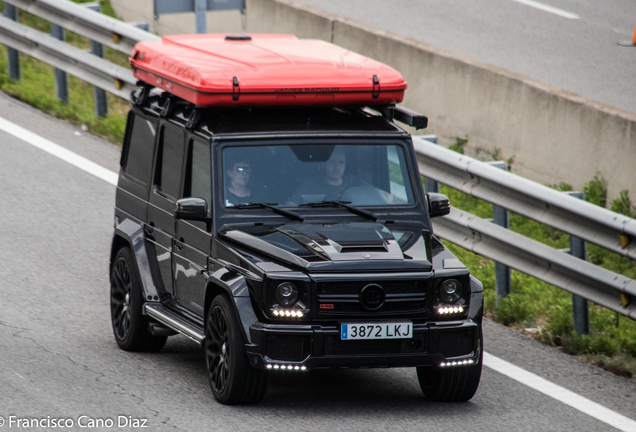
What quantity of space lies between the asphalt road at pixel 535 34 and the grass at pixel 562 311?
11.1ft

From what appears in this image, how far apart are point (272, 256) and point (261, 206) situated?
2.31 ft

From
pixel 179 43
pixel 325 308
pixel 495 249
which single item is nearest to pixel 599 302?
pixel 495 249

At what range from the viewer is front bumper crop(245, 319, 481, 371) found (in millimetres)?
6898

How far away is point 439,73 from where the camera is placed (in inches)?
545

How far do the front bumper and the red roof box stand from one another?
166 cm

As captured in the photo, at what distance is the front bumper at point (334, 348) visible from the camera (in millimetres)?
6898

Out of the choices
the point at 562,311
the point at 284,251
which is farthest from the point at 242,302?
the point at 562,311

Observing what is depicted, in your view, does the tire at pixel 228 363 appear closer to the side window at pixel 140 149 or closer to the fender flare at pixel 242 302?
the fender flare at pixel 242 302

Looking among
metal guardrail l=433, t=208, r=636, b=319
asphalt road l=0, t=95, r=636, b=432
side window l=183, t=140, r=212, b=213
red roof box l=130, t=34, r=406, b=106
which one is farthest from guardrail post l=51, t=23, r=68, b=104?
side window l=183, t=140, r=212, b=213

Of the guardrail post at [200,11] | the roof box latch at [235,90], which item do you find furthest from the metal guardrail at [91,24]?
the roof box latch at [235,90]

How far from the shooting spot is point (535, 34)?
18781mm


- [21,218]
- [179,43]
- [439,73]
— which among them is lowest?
[21,218]

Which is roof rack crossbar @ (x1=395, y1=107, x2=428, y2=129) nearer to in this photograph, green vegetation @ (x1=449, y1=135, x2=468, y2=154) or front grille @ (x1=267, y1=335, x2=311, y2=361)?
front grille @ (x1=267, y1=335, x2=311, y2=361)

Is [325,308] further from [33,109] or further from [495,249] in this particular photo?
[33,109]
